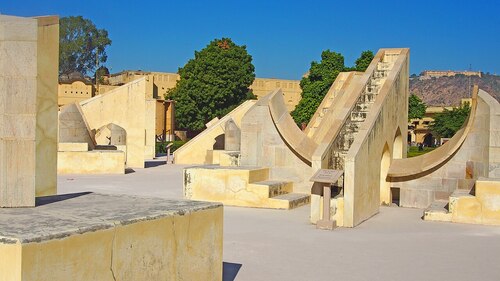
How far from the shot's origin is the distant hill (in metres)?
97.2

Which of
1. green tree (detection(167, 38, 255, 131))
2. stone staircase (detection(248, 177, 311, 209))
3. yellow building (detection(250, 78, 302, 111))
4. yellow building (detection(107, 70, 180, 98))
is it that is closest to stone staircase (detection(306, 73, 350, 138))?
stone staircase (detection(248, 177, 311, 209))

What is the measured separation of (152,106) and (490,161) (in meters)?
17.4

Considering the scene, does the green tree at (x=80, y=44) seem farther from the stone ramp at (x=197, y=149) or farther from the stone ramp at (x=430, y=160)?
the stone ramp at (x=430, y=160)

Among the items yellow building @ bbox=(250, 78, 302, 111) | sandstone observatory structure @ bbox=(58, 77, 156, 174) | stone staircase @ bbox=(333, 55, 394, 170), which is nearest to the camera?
stone staircase @ bbox=(333, 55, 394, 170)

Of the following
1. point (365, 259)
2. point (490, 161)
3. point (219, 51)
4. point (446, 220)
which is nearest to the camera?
point (365, 259)

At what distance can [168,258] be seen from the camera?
162 inches

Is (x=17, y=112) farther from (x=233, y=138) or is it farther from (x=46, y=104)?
(x=233, y=138)

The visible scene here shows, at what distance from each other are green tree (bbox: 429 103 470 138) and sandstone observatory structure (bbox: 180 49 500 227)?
30.1 meters

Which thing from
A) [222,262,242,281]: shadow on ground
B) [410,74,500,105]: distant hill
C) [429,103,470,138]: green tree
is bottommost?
[222,262,242,281]: shadow on ground

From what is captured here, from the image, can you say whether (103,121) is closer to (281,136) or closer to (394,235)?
(281,136)

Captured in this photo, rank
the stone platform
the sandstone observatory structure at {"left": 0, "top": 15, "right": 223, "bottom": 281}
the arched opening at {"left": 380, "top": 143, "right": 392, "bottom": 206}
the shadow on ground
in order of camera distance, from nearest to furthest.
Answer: the stone platform
the sandstone observatory structure at {"left": 0, "top": 15, "right": 223, "bottom": 281}
the shadow on ground
the arched opening at {"left": 380, "top": 143, "right": 392, "bottom": 206}

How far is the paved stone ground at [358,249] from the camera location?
19.0 ft

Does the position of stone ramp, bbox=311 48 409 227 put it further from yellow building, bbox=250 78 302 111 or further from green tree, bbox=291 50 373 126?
yellow building, bbox=250 78 302 111

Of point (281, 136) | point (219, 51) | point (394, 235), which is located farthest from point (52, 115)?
point (219, 51)
